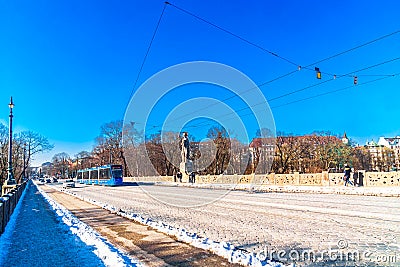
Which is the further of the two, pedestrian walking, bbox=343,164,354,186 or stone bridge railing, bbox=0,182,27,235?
pedestrian walking, bbox=343,164,354,186

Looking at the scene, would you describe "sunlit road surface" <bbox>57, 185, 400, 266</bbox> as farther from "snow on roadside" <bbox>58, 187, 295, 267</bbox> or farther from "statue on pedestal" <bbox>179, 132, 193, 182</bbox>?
"statue on pedestal" <bbox>179, 132, 193, 182</bbox>

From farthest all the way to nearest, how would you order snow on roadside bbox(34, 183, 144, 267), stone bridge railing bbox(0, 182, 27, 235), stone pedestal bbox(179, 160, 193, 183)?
stone pedestal bbox(179, 160, 193, 183)
stone bridge railing bbox(0, 182, 27, 235)
snow on roadside bbox(34, 183, 144, 267)

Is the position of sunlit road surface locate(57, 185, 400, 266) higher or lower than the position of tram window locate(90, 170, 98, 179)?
lower

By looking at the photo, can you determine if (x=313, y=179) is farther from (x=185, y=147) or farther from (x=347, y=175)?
(x=185, y=147)

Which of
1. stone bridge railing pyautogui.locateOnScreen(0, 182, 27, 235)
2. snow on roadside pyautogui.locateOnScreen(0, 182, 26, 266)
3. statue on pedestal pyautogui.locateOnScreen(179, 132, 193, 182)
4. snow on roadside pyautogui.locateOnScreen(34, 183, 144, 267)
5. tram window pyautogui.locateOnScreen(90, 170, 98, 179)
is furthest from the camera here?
tram window pyautogui.locateOnScreen(90, 170, 98, 179)

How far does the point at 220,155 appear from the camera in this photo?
60.6 m

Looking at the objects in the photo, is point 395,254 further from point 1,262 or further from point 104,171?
point 104,171

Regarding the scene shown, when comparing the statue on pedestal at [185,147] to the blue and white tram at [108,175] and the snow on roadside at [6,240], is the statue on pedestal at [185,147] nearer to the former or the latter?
the blue and white tram at [108,175]

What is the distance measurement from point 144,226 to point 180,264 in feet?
13.7

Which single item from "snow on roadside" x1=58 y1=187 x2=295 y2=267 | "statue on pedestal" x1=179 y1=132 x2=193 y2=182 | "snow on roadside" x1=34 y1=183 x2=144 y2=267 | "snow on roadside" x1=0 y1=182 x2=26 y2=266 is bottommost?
"snow on roadside" x1=0 y1=182 x2=26 y2=266

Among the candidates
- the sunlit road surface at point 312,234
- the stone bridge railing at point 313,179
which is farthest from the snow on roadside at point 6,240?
the stone bridge railing at point 313,179

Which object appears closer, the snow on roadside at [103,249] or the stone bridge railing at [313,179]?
the snow on roadside at [103,249]

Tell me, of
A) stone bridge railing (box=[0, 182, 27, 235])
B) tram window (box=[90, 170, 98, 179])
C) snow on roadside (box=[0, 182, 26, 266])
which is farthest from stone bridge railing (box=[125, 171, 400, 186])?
snow on roadside (box=[0, 182, 26, 266])

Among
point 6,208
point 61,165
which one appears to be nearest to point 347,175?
point 6,208
